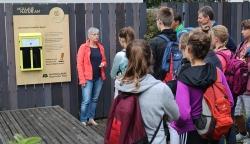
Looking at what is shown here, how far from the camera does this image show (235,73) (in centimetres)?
496

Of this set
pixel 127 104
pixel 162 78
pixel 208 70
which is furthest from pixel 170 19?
pixel 127 104

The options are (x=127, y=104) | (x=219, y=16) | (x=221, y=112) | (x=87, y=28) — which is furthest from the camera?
(x=219, y=16)

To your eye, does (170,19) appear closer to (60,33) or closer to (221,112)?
(221,112)

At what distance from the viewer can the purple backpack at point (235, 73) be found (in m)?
4.92

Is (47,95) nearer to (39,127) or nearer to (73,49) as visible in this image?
(73,49)

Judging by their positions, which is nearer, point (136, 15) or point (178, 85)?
point (178, 85)

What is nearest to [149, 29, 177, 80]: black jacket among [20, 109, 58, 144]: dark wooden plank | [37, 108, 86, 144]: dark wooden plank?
[37, 108, 86, 144]: dark wooden plank

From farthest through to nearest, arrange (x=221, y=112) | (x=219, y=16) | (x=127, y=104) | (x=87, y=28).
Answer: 1. (x=219, y=16)
2. (x=87, y=28)
3. (x=221, y=112)
4. (x=127, y=104)

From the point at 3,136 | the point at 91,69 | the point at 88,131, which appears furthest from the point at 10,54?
the point at 88,131

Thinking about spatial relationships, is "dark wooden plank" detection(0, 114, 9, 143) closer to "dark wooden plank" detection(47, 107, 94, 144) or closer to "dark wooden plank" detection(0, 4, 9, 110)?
"dark wooden plank" detection(47, 107, 94, 144)

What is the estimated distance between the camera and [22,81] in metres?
7.34

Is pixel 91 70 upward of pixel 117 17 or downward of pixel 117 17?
downward

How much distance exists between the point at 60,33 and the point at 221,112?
4.50 m

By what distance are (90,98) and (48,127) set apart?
152cm
